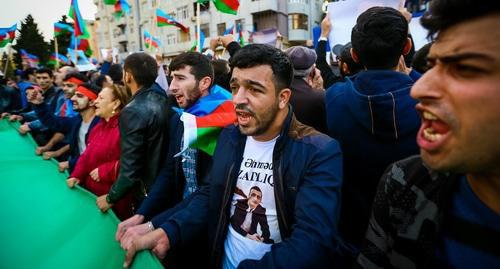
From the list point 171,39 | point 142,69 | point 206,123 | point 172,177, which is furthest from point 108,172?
point 171,39

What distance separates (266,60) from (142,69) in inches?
71.3

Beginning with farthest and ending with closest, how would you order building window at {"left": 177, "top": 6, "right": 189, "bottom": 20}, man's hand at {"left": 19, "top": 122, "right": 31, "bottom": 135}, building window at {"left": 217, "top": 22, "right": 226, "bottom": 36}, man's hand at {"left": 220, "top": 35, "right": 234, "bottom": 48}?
building window at {"left": 177, "top": 6, "right": 189, "bottom": 20}
building window at {"left": 217, "top": 22, "right": 226, "bottom": 36}
man's hand at {"left": 19, "top": 122, "right": 31, "bottom": 135}
man's hand at {"left": 220, "top": 35, "right": 234, "bottom": 48}

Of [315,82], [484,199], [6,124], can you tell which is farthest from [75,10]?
[484,199]

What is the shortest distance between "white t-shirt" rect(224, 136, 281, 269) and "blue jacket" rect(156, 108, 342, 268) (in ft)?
0.15

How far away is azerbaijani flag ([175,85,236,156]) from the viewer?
2.50 meters

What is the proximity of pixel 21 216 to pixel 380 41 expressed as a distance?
326cm

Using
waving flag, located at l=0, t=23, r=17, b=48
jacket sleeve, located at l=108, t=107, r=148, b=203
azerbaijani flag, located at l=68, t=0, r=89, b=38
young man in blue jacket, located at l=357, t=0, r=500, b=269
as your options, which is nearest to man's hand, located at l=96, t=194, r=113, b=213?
jacket sleeve, located at l=108, t=107, r=148, b=203

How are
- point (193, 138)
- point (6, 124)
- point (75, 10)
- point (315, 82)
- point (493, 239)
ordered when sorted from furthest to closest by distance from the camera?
point (75, 10), point (6, 124), point (315, 82), point (193, 138), point (493, 239)

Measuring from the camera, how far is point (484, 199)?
38.9 inches

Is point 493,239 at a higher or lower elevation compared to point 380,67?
lower

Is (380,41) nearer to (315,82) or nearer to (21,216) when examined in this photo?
(315,82)

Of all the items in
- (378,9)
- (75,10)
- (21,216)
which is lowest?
(21,216)

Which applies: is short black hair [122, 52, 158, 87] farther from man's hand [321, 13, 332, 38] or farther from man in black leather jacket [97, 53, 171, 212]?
man's hand [321, 13, 332, 38]

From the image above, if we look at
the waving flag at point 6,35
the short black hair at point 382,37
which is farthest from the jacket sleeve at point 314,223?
the waving flag at point 6,35
